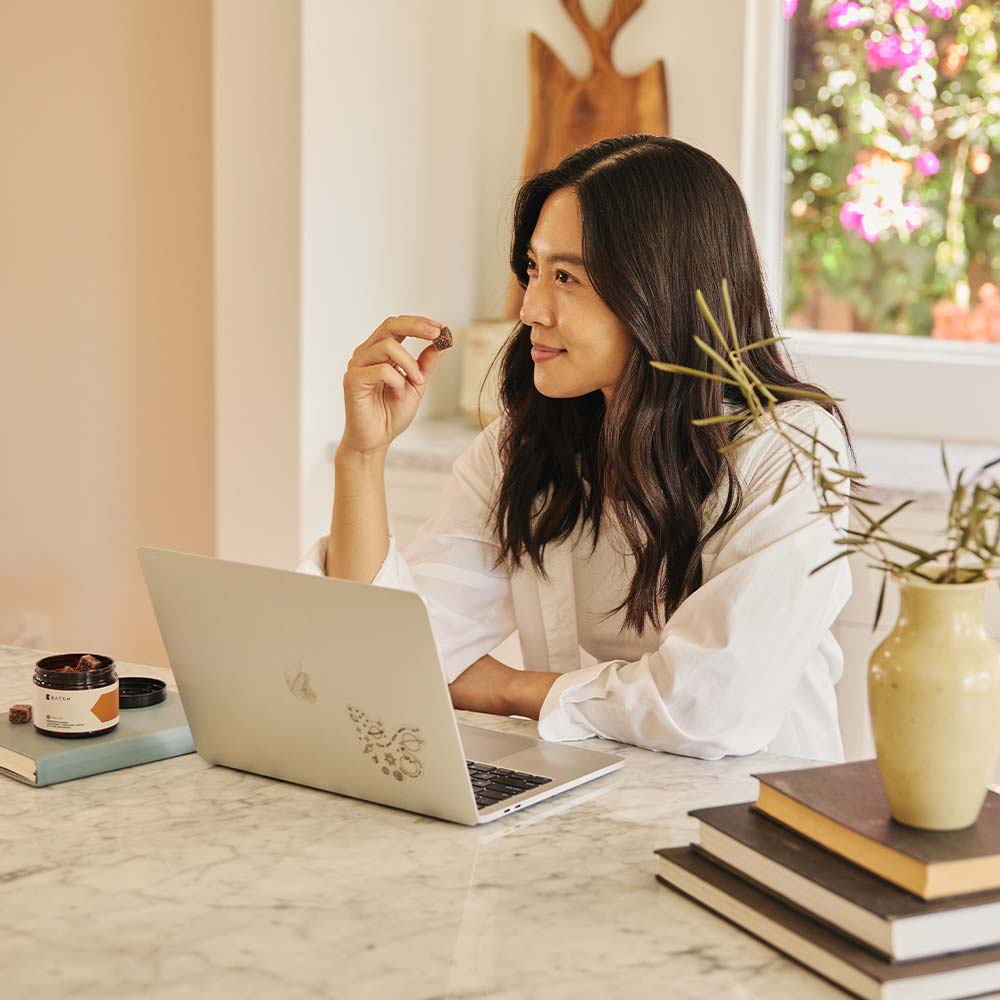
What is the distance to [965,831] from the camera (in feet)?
3.21

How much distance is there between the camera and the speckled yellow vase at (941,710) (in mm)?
973

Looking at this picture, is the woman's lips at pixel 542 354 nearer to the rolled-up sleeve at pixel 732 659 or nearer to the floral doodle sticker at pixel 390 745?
the rolled-up sleeve at pixel 732 659

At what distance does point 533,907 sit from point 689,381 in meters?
0.90

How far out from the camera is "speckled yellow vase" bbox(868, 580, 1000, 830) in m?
0.97

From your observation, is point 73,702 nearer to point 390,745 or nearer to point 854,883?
point 390,745

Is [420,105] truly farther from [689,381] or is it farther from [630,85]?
[689,381]

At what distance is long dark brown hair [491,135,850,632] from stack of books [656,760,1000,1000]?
0.69 metres

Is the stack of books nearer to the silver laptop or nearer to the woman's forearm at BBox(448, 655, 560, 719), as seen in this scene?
the silver laptop

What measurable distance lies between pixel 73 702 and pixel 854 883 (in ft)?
2.49

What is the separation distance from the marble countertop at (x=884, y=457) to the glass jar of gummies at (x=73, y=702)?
1.45 m

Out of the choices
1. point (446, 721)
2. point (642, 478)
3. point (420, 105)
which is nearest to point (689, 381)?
point (642, 478)

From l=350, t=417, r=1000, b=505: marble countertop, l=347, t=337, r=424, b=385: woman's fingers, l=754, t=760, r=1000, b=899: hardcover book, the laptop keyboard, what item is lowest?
the laptop keyboard

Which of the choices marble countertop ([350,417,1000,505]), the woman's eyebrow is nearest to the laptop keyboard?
the woman's eyebrow

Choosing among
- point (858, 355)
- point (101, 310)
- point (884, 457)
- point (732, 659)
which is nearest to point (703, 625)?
point (732, 659)
